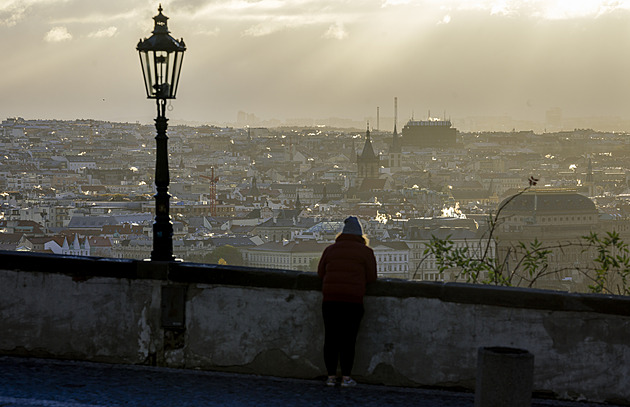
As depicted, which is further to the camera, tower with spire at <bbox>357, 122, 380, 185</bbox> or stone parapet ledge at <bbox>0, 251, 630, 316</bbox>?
tower with spire at <bbox>357, 122, 380, 185</bbox>

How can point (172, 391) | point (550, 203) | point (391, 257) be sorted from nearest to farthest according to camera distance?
point (172, 391)
point (391, 257)
point (550, 203)

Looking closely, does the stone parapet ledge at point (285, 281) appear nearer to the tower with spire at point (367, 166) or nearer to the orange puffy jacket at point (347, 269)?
the orange puffy jacket at point (347, 269)

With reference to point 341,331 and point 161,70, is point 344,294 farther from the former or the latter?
point 161,70

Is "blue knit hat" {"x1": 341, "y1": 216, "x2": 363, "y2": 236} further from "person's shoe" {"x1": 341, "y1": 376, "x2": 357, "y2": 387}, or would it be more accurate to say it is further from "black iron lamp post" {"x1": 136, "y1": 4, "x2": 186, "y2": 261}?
"black iron lamp post" {"x1": 136, "y1": 4, "x2": 186, "y2": 261}

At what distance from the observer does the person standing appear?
6078 millimetres

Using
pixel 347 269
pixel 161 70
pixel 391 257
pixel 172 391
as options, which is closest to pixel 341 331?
pixel 347 269

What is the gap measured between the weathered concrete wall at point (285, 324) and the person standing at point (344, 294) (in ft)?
0.45

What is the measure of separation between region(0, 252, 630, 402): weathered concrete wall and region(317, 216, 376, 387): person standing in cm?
14

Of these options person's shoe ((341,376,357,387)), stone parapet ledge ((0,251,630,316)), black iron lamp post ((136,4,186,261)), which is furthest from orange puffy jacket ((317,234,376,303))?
black iron lamp post ((136,4,186,261))

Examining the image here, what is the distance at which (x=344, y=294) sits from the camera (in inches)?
239

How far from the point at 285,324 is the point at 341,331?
1.20 ft

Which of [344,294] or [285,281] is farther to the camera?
[285,281]

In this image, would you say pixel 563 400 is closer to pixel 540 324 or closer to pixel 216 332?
pixel 540 324

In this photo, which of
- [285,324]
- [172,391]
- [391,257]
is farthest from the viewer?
[391,257]
